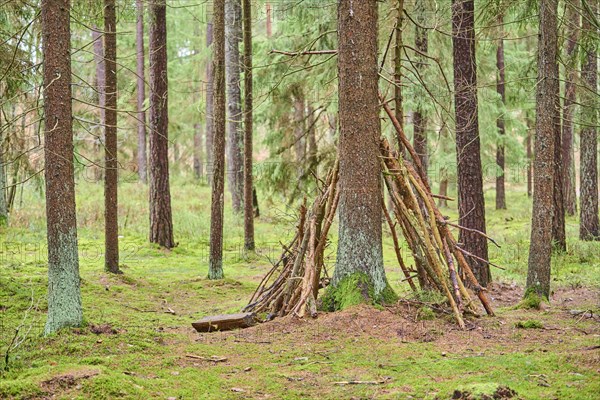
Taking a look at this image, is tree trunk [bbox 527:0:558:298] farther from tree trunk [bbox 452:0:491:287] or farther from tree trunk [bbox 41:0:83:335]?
tree trunk [bbox 41:0:83:335]

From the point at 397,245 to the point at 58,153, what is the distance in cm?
444

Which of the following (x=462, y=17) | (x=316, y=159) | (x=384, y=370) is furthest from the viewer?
(x=316, y=159)

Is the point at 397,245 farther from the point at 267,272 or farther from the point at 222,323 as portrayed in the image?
the point at 267,272

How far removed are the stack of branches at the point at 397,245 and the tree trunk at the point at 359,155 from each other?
59 cm

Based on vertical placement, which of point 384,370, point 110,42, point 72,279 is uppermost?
point 110,42

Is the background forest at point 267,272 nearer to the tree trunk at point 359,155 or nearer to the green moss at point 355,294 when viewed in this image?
the green moss at point 355,294

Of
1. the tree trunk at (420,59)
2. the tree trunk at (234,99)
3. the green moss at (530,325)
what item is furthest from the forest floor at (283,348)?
the tree trunk at (234,99)

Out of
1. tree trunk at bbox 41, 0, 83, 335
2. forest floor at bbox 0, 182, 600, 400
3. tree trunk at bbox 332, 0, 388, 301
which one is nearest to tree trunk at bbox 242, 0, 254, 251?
Result: forest floor at bbox 0, 182, 600, 400

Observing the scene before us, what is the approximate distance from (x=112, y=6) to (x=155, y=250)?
18.6ft

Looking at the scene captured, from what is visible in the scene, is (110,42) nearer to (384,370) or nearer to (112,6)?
(112,6)

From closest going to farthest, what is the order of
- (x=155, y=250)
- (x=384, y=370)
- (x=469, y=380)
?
(x=469, y=380) → (x=384, y=370) → (x=155, y=250)

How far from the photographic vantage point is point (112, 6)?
10867mm

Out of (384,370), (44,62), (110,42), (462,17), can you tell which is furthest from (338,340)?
(110,42)

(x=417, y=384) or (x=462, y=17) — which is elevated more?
(x=462, y=17)
